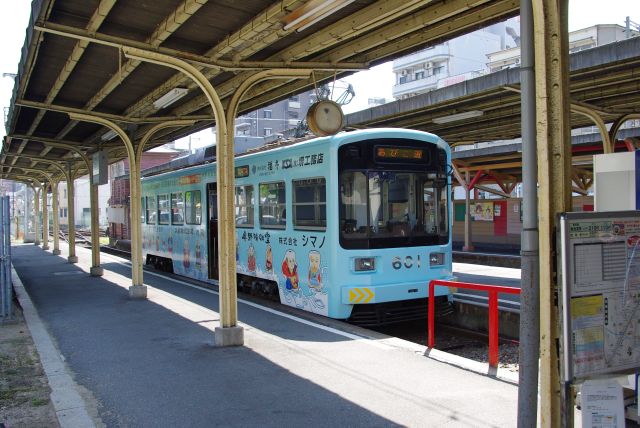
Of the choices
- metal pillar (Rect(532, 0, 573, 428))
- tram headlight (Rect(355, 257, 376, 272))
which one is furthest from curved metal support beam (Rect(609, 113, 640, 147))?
metal pillar (Rect(532, 0, 573, 428))

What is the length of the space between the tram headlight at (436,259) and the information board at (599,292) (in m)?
5.73

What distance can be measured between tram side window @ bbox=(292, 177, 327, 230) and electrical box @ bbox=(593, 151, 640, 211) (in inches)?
164

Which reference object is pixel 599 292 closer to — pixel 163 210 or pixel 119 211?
pixel 163 210

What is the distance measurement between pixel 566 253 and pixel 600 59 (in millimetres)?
7985

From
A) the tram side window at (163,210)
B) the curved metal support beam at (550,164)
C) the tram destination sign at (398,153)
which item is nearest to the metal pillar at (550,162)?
the curved metal support beam at (550,164)

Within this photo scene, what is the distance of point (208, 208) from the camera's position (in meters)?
12.6

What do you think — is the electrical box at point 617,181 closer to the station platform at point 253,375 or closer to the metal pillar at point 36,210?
the station platform at point 253,375

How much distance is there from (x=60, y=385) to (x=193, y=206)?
7.97m

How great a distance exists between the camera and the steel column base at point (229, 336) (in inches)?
279

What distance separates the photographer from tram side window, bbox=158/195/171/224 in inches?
602

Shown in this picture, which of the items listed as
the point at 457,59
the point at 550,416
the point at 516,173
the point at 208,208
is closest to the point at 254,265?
the point at 208,208

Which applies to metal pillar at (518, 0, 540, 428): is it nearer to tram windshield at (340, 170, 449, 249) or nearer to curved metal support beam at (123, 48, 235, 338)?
curved metal support beam at (123, 48, 235, 338)

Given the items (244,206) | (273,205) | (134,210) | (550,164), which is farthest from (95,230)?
(550,164)

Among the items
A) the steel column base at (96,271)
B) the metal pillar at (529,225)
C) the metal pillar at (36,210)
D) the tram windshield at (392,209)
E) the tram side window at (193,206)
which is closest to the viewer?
the metal pillar at (529,225)
